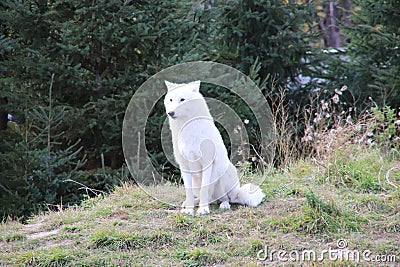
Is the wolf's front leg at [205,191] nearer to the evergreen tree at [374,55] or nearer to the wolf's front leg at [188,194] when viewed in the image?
the wolf's front leg at [188,194]

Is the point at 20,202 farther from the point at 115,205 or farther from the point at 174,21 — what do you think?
the point at 174,21

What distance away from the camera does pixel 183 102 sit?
448 cm

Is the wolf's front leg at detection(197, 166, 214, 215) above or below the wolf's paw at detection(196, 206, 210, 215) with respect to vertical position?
above

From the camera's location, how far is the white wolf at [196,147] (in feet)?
14.8

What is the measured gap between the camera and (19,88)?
823 cm

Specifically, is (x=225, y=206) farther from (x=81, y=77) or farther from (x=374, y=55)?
(x=374, y=55)

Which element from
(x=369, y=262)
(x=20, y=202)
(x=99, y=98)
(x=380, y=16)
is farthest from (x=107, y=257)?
(x=380, y=16)

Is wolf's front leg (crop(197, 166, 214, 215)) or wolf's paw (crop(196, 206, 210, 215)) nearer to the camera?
wolf's front leg (crop(197, 166, 214, 215))

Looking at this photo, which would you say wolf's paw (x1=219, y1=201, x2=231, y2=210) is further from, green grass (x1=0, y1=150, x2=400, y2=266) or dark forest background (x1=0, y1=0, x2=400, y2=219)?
dark forest background (x1=0, y1=0, x2=400, y2=219)

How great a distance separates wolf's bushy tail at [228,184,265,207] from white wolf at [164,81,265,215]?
0.75 ft

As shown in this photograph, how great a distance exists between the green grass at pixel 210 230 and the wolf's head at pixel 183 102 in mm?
1027

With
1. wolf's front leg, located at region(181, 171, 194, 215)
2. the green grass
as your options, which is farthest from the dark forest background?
wolf's front leg, located at region(181, 171, 194, 215)

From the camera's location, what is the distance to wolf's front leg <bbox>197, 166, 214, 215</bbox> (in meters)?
4.73

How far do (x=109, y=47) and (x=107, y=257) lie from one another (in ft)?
16.0
